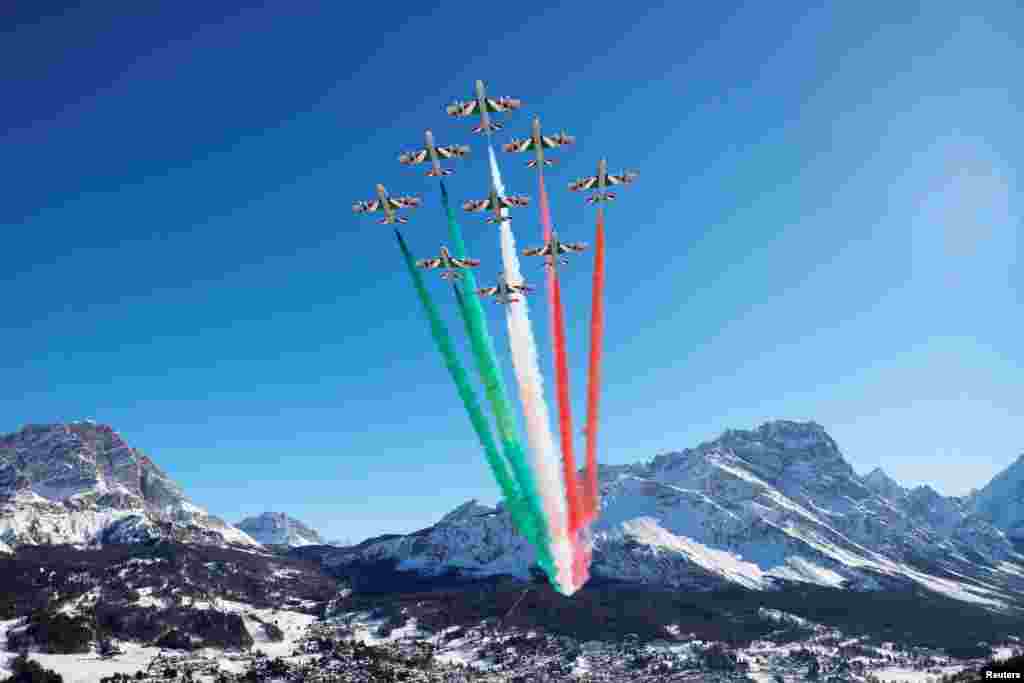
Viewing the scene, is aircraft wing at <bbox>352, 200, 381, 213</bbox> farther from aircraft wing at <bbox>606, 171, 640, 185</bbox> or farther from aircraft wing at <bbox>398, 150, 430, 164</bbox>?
aircraft wing at <bbox>606, 171, 640, 185</bbox>

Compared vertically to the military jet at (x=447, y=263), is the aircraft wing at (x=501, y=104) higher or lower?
higher

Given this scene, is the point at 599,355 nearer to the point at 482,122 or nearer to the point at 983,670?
the point at 482,122

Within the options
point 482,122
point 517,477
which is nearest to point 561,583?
point 517,477

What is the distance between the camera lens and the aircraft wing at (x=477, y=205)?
398 feet

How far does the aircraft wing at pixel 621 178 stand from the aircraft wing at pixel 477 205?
22553 millimetres

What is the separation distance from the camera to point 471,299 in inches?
4781

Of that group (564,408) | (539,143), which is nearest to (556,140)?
(539,143)

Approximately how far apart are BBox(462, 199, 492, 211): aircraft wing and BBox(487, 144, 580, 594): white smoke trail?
2.57 m

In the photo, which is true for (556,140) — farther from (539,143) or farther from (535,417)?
(535,417)

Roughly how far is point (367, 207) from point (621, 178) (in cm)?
4432

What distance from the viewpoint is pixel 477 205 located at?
121688mm

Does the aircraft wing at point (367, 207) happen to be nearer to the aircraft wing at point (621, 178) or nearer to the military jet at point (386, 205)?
the military jet at point (386, 205)

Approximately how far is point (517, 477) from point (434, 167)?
52.2m

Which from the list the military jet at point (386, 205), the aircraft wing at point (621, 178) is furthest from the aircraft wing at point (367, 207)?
the aircraft wing at point (621, 178)
